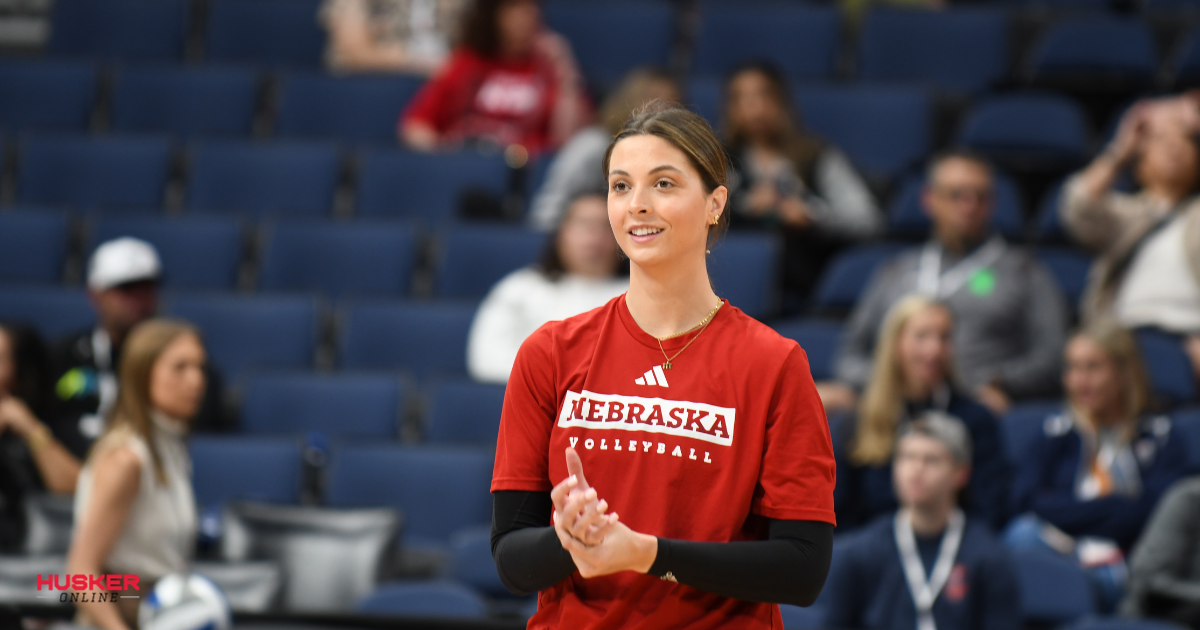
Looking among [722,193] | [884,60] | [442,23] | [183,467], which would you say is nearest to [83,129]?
[442,23]

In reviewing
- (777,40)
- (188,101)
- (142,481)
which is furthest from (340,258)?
(777,40)

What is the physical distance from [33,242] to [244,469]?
194 centimetres

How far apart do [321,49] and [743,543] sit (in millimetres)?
6140

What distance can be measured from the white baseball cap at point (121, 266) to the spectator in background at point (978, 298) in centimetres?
263

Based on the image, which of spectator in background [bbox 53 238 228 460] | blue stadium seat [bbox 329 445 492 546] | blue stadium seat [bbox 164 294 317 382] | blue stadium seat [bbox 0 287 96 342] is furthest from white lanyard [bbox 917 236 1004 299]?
blue stadium seat [bbox 0 287 96 342]

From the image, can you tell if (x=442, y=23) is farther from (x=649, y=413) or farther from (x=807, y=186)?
(x=649, y=413)

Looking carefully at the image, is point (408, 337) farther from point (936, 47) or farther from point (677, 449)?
point (677, 449)

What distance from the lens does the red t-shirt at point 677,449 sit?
1.45 m

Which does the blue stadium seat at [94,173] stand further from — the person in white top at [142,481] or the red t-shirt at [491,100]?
the person in white top at [142,481]

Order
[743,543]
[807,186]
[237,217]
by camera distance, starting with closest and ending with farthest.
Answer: [743,543] → [807,186] → [237,217]

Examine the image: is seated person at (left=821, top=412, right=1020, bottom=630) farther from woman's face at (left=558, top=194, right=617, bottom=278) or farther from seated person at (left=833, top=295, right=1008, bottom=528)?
woman's face at (left=558, top=194, right=617, bottom=278)

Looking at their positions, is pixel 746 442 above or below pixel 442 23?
below

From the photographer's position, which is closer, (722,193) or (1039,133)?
(722,193)

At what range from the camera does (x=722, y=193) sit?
155cm
